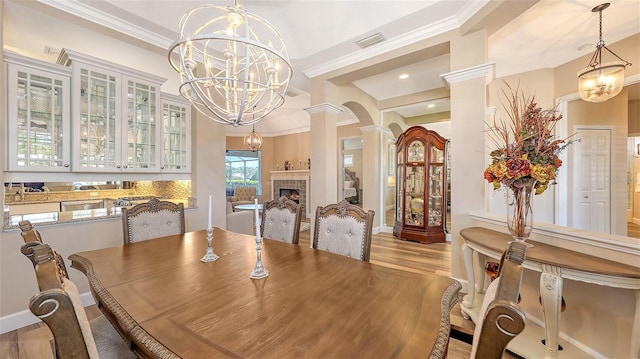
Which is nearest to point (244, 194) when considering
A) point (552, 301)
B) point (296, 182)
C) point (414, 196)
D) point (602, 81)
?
point (296, 182)

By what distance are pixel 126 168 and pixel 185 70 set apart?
1857 millimetres

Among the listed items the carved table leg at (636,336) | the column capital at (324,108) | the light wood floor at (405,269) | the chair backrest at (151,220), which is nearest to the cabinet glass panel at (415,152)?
the light wood floor at (405,269)

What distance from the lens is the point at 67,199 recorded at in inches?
156

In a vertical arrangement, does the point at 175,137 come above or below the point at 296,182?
above

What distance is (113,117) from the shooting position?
2.67 meters

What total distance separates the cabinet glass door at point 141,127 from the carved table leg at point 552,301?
372cm

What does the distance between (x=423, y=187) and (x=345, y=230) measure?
140 inches

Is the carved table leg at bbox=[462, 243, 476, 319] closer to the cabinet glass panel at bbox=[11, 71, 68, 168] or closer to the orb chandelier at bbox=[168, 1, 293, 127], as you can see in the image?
the orb chandelier at bbox=[168, 1, 293, 127]

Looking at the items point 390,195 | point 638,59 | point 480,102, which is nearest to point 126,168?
Answer: point 480,102

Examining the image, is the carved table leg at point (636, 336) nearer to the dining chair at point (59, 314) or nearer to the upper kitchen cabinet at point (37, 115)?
the dining chair at point (59, 314)

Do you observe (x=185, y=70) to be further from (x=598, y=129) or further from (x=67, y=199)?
(x=598, y=129)

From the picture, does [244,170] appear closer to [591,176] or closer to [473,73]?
[473,73]

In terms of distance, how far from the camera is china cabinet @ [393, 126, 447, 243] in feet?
15.7

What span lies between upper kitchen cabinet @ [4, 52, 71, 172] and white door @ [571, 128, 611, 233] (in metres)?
6.41
